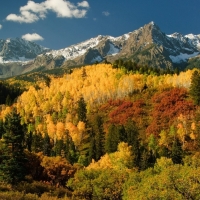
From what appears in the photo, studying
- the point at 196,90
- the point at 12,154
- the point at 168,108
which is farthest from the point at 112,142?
the point at 12,154

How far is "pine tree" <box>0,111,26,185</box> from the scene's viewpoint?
44.3 m

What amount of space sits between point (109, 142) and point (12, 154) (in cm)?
6221

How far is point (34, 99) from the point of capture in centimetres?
18975

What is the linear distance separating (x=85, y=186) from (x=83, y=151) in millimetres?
60888

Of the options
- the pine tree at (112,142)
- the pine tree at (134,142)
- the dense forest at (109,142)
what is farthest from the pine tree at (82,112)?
the pine tree at (112,142)

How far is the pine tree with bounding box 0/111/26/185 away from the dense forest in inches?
6.0

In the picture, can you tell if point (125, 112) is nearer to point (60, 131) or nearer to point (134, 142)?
point (60, 131)

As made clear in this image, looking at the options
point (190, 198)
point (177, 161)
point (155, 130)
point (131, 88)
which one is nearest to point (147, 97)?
point (131, 88)

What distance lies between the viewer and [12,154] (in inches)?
1832

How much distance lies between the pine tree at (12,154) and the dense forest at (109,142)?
0.15 meters

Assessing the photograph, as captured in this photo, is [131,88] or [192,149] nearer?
[192,149]

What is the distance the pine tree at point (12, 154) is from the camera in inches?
1746

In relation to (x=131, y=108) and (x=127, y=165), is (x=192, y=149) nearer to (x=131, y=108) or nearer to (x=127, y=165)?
(x=127, y=165)

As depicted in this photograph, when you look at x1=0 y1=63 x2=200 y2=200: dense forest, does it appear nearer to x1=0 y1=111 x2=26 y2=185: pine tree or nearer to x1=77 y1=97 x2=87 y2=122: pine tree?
x1=0 y1=111 x2=26 y2=185: pine tree
